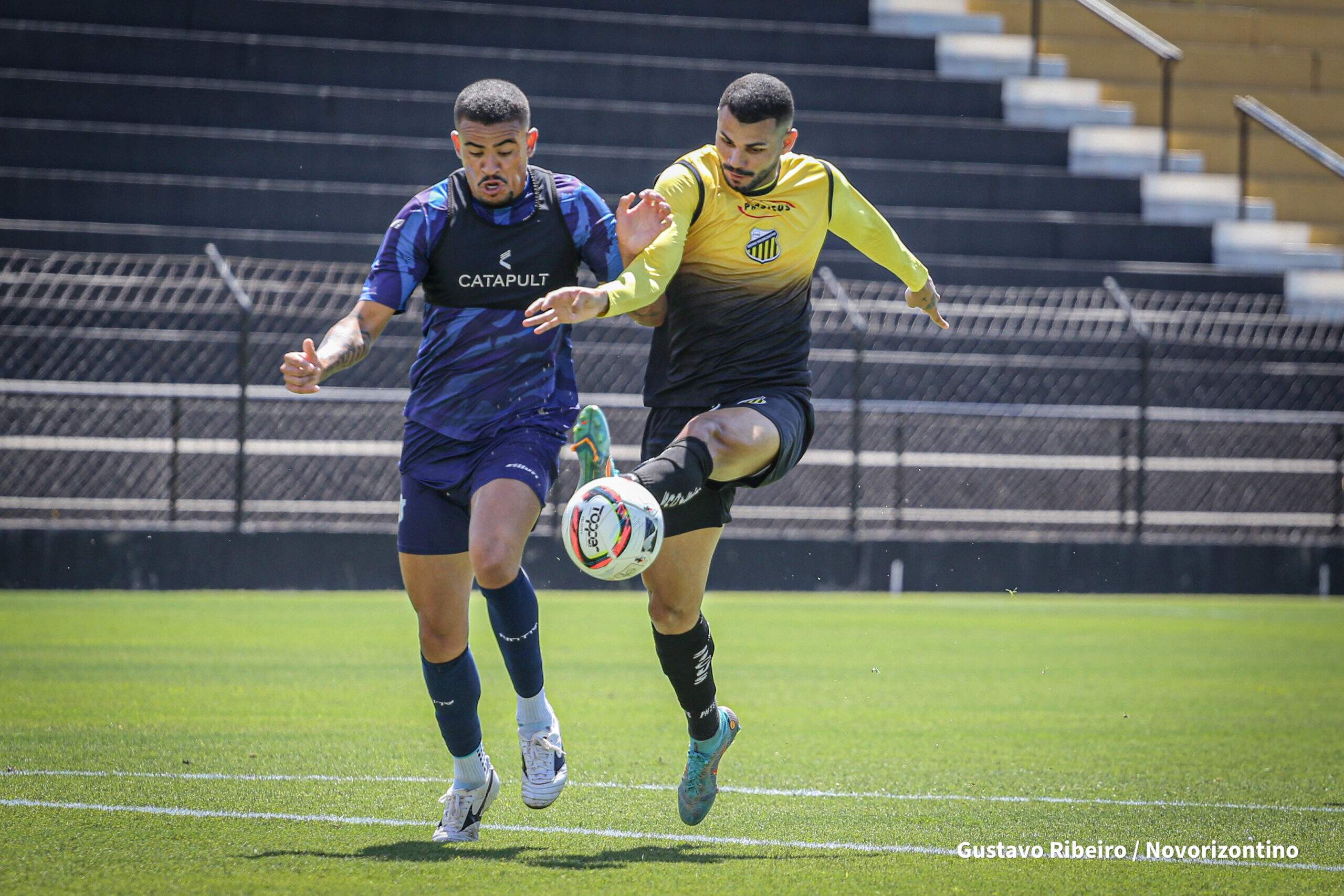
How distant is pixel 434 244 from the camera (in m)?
4.91

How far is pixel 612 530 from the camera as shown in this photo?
4383 millimetres

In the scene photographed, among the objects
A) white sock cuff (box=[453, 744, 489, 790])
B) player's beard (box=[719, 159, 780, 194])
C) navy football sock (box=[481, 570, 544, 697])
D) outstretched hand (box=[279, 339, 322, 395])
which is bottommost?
white sock cuff (box=[453, 744, 489, 790])

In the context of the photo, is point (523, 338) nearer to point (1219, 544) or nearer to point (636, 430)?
point (636, 430)

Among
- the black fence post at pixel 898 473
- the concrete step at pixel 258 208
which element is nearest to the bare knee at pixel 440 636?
the black fence post at pixel 898 473

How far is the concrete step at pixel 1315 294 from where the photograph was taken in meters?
19.0

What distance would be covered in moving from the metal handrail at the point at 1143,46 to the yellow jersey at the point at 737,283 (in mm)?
17143

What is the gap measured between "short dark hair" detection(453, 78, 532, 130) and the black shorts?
106 cm

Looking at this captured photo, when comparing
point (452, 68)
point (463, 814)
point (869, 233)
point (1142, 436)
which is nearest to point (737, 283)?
point (869, 233)

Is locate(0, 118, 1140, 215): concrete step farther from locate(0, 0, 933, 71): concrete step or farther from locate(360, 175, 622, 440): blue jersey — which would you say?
locate(360, 175, 622, 440): blue jersey

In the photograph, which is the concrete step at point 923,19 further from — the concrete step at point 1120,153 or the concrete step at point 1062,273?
the concrete step at point 1062,273

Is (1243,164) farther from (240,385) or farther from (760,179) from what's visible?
(760,179)

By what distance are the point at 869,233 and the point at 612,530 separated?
5.45 ft

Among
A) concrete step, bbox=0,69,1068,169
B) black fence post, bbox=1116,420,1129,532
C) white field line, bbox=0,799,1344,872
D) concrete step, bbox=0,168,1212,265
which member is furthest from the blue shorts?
concrete step, bbox=0,69,1068,169

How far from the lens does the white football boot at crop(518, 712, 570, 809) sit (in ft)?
15.5
